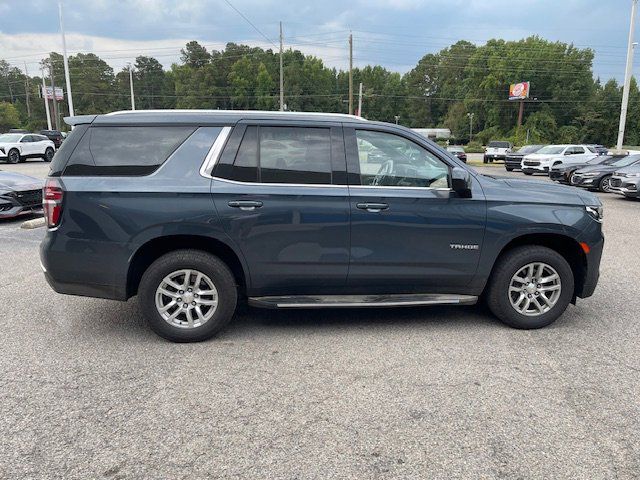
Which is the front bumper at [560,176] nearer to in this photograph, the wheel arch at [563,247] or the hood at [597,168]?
the hood at [597,168]

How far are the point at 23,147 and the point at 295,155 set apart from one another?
28.3m

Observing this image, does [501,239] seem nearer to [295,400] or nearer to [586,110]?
[295,400]

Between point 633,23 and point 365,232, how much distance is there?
3188 centimetres

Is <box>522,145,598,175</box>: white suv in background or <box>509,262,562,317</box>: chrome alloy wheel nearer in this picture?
<box>509,262,562,317</box>: chrome alloy wheel

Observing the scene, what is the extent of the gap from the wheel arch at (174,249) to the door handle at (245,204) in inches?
13.1

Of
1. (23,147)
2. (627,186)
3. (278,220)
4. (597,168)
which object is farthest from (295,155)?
(23,147)

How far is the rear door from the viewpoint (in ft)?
13.6

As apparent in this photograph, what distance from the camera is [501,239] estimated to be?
4457 mm

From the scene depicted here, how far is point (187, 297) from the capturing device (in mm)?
4238

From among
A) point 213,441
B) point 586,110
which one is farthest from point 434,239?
point 586,110

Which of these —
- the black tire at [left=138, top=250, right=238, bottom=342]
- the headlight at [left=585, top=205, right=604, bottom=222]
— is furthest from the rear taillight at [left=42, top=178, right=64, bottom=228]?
the headlight at [left=585, top=205, right=604, bottom=222]

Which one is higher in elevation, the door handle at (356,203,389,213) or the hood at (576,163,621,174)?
the door handle at (356,203,389,213)

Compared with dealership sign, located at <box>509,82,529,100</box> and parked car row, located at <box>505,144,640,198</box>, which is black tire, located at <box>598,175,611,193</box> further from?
dealership sign, located at <box>509,82,529,100</box>

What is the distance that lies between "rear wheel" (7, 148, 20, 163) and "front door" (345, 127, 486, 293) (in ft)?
92.4
